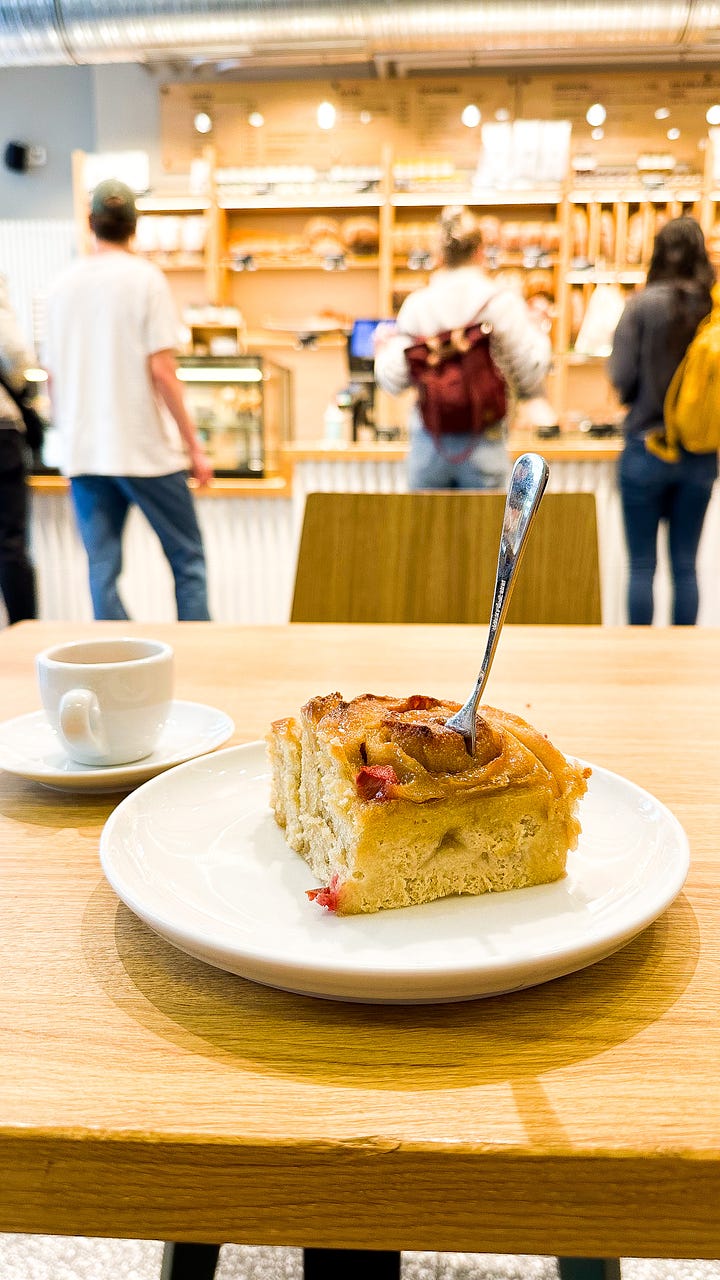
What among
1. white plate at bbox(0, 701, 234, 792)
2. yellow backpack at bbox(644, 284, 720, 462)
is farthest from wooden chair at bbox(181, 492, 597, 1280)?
yellow backpack at bbox(644, 284, 720, 462)

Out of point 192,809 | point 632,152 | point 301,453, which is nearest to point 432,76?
point 632,152

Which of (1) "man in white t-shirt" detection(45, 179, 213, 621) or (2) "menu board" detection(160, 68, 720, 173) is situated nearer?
(1) "man in white t-shirt" detection(45, 179, 213, 621)

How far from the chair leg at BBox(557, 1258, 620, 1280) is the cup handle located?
2.07ft

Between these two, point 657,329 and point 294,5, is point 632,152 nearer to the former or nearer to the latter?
point 294,5

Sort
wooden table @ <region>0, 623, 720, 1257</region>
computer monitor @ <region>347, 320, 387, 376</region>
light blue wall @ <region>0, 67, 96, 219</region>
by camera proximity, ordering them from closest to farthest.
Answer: wooden table @ <region>0, 623, 720, 1257</region>, computer monitor @ <region>347, 320, 387, 376</region>, light blue wall @ <region>0, 67, 96, 219</region>

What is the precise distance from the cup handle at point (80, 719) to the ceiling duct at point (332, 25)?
4.79 meters

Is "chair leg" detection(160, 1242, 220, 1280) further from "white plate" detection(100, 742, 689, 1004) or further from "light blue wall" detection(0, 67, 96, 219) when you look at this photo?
"light blue wall" detection(0, 67, 96, 219)

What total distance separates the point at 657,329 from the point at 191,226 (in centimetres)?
339

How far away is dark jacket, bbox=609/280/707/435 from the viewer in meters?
2.94

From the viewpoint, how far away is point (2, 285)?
331cm

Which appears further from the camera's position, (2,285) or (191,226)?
(191,226)

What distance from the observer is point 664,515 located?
3.25 metres

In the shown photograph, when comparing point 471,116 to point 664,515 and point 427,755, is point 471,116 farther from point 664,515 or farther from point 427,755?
point 427,755

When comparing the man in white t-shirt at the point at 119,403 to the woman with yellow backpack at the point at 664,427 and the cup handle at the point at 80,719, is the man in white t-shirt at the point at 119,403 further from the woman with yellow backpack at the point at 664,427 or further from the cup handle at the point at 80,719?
the cup handle at the point at 80,719
